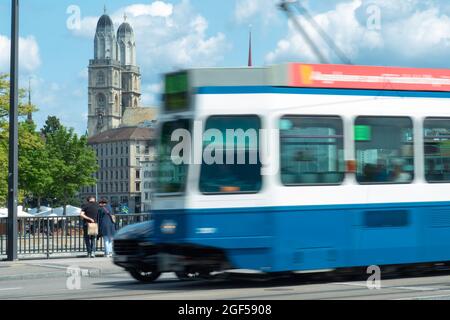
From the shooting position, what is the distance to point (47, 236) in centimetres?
2564

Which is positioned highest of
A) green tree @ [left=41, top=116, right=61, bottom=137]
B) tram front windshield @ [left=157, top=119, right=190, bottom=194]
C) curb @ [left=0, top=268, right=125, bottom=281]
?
green tree @ [left=41, top=116, right=61, bottom=137]

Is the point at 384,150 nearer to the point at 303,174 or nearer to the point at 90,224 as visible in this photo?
the point at 303,174

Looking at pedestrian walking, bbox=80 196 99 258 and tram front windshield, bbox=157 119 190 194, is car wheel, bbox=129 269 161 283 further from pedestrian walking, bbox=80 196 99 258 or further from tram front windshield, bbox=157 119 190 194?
pedestrian walking, bbox=80 196 99 258

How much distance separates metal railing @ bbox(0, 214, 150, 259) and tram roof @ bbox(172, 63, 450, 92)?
11.6 metres


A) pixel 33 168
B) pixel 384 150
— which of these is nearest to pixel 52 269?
pixel 384 150

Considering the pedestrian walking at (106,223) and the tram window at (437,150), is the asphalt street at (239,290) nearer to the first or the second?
the tram window at (437,150)

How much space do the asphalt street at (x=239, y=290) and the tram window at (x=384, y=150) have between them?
1.74 meters

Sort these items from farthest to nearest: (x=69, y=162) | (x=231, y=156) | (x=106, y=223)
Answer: (x=69, y=162), (x=106, y=223), (x=231, y=156)

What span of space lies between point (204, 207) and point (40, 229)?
38.8 feet

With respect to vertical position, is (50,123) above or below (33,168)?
above

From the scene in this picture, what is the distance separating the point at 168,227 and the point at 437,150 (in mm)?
4784

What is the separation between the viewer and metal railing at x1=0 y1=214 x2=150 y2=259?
25250 millimetres

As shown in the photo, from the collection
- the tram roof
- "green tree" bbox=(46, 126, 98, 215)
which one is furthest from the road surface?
"green tree" bbox=(46, 126, 98, 215)

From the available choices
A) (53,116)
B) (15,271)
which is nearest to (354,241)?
(15,271)
